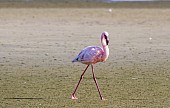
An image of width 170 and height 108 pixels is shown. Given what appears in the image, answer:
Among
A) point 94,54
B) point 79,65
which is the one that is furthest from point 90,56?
point 79,65

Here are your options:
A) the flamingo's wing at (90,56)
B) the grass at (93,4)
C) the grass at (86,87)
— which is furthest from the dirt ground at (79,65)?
the grass at (93,4)

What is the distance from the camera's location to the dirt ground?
1139cm

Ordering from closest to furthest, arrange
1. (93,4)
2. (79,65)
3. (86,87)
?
(86,87) < (79,65) < (93,4)

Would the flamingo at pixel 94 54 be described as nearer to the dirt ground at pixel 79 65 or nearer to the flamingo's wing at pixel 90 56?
the flamingo's wing at pixel 90 56

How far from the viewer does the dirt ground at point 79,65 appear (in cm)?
1139

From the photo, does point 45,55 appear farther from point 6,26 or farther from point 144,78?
point 6,26

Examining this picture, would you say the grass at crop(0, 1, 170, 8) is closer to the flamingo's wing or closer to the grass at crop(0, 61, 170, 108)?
the grass at crop(0, 61, 170, 108)

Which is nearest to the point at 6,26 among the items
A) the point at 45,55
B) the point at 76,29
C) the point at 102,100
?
the point at 76,29

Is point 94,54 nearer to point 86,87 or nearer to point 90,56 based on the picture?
point 90,56

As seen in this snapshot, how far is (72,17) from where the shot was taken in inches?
1211

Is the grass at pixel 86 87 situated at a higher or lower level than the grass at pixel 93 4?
higher

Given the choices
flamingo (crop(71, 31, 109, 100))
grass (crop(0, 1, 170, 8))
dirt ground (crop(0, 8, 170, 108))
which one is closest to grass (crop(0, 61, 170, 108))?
dirt ground (crop(0, 8, 170, 108))

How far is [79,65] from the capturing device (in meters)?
15.8

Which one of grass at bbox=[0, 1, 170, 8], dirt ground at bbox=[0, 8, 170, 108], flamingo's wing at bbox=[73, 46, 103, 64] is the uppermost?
flamingo's wing at bbox=[73, 46, 103, 64]
